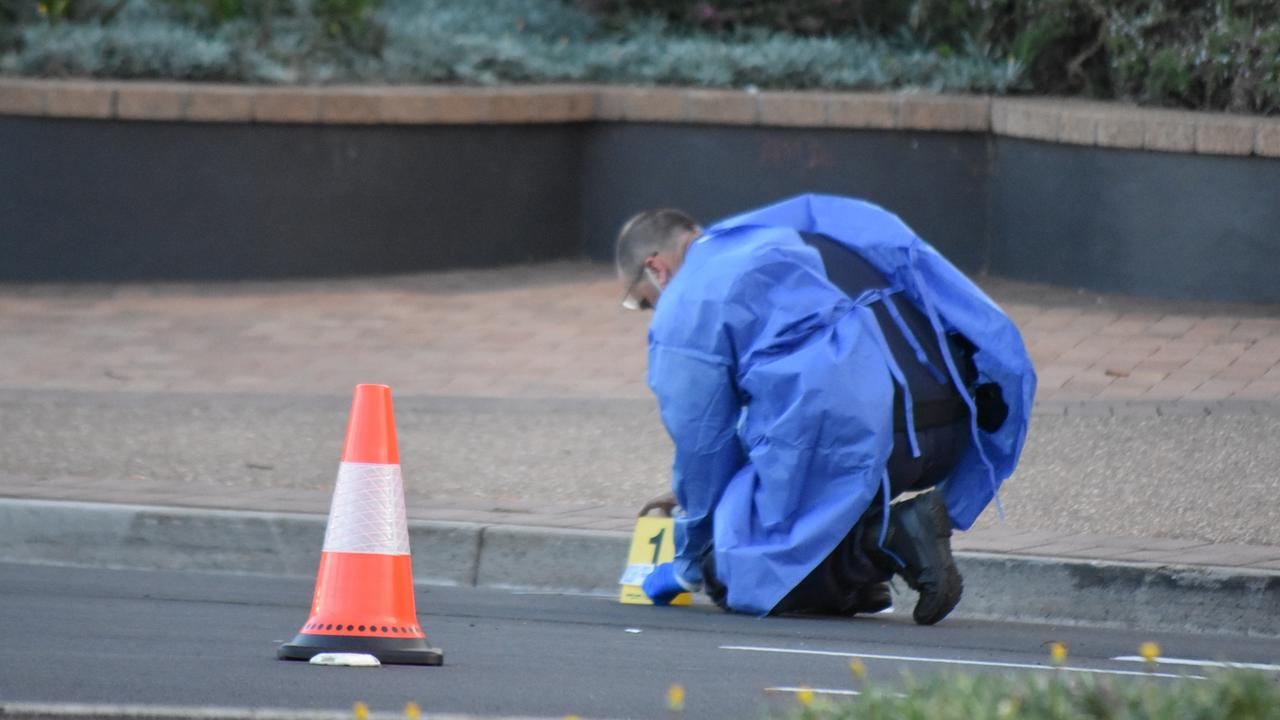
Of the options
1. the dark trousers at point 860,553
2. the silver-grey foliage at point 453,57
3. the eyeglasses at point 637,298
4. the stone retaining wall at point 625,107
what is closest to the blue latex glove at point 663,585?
the dark trousers at point 860,553

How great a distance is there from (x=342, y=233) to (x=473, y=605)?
6010 millimetres

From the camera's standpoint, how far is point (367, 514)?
4.98 meters

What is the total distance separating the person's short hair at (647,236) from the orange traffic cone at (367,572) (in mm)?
1177

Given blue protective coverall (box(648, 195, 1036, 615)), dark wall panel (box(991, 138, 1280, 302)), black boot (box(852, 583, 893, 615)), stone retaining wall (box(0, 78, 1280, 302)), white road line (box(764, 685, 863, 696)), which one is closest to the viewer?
white road line (box(764, 685, 863, 696))

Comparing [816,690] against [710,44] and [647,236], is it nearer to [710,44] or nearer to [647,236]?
[647,236]

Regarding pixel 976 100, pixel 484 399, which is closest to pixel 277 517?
pixel 484 399

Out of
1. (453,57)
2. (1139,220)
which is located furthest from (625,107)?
(1139,220)

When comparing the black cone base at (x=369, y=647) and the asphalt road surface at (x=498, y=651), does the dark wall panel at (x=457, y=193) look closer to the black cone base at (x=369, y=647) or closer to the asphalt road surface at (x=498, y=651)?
the asphalt road surface at (x=498, y=651)

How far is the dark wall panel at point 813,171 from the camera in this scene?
11742 mm

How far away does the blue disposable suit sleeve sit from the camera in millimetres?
5578

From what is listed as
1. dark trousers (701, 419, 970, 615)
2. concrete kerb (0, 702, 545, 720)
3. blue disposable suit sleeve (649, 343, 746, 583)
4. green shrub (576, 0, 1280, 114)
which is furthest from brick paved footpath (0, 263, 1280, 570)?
concrete kerb (0, 702, 545, 720)

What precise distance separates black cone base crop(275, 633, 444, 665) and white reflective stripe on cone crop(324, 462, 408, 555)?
21 centimetres

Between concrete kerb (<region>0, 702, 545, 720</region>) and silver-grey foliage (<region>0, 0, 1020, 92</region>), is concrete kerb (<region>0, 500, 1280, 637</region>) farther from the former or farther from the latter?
silver-grey foliage (<region>0, 0, 1020, 92</region>)

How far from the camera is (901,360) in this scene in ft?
19.0
